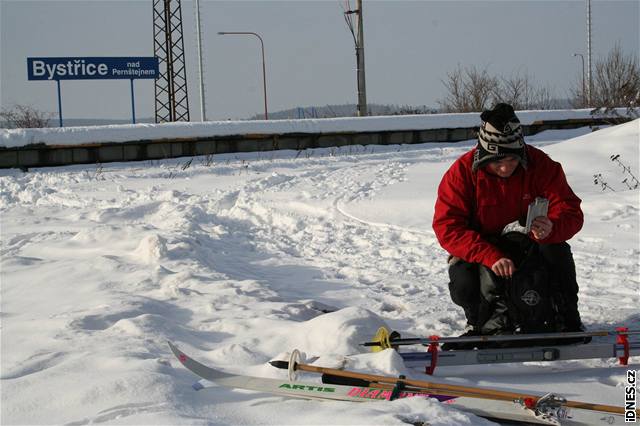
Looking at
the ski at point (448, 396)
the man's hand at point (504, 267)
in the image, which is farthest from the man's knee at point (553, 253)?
the ski at point (448, 396)

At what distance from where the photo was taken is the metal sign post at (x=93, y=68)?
23.0 m

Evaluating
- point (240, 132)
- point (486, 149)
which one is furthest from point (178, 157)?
point (486, 149)

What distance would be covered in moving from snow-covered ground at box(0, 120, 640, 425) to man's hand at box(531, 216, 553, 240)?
0.64m

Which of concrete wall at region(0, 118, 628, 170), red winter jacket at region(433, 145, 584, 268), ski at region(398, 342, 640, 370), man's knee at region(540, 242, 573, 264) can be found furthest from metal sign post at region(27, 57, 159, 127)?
ski at region(398, 342, 640, 370)

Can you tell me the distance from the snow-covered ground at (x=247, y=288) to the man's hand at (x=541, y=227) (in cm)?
64

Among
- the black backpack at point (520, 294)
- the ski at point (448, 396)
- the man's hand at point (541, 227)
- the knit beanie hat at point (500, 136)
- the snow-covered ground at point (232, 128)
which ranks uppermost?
the snow-covered ground at point (232, 128)

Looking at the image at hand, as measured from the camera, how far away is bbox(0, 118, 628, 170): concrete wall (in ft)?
48.8

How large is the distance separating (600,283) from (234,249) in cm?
345

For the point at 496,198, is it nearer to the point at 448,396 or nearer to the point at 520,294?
the point at 520,294

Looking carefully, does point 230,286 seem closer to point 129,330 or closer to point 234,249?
point 129,330

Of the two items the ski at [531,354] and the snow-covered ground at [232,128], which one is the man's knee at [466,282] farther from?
the snow-covered ground at [232,128]

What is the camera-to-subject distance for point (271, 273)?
6492 millimetres

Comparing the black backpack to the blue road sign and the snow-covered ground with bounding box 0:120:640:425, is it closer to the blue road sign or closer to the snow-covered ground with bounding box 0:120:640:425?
the snow-covered ground with bounding box 0:120:640:425

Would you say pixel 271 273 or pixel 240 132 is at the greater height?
pixel 240 132
